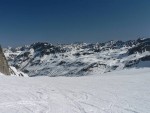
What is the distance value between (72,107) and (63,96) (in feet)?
10.4

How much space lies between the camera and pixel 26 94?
16.5 metres

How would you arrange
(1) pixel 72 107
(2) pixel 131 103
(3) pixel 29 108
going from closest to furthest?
(3) pixel 29 108 < (1) pixel 72 107 < (2) pixel 131 103

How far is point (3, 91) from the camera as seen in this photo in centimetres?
1692

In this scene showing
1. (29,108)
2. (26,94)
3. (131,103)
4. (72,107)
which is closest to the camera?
(29,108)

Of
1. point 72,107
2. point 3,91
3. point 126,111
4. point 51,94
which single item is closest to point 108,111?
point 126,111

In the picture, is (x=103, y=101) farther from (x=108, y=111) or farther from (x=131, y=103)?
(x=108, y=111)

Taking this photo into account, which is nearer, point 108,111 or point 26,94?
point 108,111

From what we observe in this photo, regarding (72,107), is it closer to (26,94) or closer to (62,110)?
(62,110)

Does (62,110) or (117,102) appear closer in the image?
(62,110)

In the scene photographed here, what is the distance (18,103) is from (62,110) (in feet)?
7.94

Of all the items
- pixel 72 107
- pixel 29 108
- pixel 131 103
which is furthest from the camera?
pixel 131 103

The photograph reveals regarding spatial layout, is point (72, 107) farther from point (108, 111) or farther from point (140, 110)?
point (140, 110)

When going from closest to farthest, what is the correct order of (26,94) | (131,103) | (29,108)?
(29,108) < (131,103) < (26,94)

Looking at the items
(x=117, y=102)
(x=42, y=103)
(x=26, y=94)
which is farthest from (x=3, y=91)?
(x=117, y=102)
